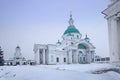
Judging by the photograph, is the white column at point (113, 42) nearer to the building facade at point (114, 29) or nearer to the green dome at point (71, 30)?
the building facade at point (114, 29)

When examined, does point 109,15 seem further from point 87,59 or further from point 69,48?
point 87,59

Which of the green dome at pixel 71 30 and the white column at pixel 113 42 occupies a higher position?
the green dome at pixel 71 30

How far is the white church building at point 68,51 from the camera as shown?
4872 centimetres

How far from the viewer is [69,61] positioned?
51625mm

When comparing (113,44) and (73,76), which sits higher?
(113,44)

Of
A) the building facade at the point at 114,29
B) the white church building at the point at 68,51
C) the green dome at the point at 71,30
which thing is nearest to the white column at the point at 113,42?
the building facade at the point at 114,29

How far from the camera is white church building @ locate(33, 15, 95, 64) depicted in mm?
48719

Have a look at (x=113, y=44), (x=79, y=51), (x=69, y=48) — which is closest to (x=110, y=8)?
(x=113, y=44)

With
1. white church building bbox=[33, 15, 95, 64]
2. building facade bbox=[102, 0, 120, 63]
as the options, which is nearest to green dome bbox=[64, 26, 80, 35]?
white church building bbox=[33, 15, 95, 64]

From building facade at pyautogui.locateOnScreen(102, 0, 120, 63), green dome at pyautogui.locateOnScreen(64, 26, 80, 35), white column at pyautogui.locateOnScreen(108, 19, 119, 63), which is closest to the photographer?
building facade at pyautogui.locateOnScreen(102, 0, 120, 63)

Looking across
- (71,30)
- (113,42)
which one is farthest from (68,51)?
(113,42)

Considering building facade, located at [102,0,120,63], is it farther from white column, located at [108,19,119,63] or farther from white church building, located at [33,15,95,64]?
white church building, located at [33,15,95,64]

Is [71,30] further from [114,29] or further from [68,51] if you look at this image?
[114,29]

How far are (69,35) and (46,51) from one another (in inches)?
496
